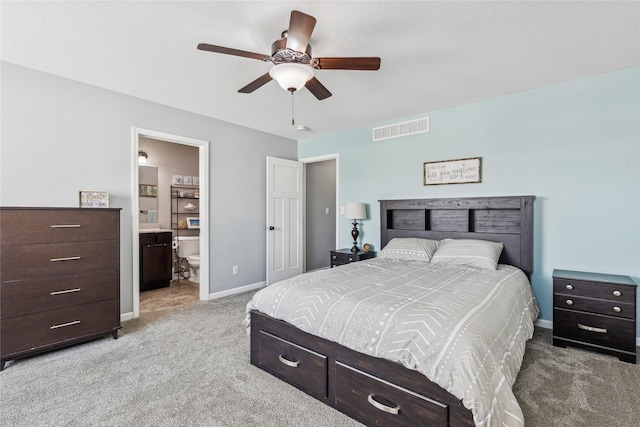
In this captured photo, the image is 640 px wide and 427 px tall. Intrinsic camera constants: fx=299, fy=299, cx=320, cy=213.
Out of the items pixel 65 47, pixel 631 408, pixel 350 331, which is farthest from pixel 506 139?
pixel 65 47

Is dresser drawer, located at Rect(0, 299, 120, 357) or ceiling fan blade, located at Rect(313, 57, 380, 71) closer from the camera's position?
ceiling fan blade, located at Rect(313, 57, 380, 71)

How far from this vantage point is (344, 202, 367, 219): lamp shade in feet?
14.1

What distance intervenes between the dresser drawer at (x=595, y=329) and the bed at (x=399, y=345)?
0.29 m

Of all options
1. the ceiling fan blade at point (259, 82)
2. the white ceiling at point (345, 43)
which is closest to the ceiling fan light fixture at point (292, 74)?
the ceiling fan blade at point (259, 82)

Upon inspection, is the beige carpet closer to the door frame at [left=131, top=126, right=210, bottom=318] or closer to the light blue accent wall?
the door frame at [left=131, top=126, right=210, bottom=318]

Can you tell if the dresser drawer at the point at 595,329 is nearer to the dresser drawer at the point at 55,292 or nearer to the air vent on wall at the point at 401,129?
the air vent on wall at the point at 401,129

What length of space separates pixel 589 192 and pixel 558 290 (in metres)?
1.02

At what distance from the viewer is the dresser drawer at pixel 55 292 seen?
92.1 inches

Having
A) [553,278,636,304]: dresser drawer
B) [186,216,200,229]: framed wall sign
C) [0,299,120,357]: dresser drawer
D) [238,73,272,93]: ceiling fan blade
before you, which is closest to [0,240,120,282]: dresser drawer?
[0,299,120,357]: dresser drawer

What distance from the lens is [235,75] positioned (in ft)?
9.27

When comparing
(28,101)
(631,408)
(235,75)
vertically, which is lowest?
(631,408)

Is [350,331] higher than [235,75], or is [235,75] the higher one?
[235,75]

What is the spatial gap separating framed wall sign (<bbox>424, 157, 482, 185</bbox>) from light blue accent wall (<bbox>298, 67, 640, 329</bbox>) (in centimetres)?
7

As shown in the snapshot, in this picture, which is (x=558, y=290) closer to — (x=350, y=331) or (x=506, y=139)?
(x=506, y=139)
